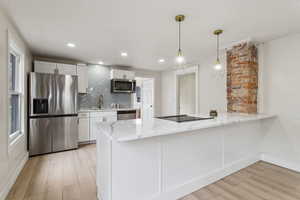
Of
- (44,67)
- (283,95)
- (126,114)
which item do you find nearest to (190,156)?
(283,95)

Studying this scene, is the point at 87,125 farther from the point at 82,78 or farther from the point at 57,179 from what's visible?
the point at 57,179

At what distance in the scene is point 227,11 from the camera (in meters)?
1.86

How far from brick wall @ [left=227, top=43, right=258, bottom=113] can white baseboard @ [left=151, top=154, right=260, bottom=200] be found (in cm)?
103

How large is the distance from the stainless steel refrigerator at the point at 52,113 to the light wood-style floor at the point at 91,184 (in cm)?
54

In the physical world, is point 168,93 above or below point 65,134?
above

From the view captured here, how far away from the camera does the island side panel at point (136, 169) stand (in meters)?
1.43

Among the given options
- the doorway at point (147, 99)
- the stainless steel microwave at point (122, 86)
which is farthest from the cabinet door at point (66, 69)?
the doorway at point (147, 99)

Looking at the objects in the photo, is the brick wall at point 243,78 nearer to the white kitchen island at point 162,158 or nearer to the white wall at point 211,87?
the white wall at point 211,87

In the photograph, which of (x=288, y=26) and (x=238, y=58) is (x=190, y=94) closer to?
(x=238, y=58)

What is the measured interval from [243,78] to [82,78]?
13.1 feet

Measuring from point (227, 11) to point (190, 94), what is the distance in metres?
3.77

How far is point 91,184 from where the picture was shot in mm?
2129

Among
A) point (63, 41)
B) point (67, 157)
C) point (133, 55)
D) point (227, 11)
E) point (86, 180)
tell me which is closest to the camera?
point (227, 11)

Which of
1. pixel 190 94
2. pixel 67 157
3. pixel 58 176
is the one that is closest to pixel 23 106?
pixel 67 157
